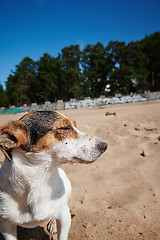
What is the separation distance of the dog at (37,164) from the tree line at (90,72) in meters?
41.2

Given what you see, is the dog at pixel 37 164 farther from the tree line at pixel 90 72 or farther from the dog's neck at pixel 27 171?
the tree line at pixel 90 72

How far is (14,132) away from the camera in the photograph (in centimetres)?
126

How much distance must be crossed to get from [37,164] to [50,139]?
0.93 feet

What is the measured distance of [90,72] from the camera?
45.8 metres

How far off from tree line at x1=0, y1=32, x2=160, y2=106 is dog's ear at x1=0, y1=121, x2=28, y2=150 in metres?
41.3

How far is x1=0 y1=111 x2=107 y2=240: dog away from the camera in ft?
4.39

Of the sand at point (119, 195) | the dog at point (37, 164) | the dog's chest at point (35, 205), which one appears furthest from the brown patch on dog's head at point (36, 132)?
the sand at point (119, 195)

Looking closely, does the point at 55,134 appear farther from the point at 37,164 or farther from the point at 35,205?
the point at 35,205

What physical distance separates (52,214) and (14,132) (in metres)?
1.05

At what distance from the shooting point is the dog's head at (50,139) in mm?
1271

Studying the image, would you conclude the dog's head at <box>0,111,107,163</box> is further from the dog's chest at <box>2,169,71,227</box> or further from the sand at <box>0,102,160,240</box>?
the sand at <box>0,102,160,240</box>

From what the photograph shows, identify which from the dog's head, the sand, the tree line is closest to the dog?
the dog's head

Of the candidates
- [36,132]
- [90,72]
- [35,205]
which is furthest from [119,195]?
[90,72]

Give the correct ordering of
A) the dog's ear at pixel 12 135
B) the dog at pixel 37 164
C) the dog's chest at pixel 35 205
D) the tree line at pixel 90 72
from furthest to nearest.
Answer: the tree line at pixel 90 72 → the dog's chest at pixel 35 205 → the dog at pixel 37 164 → the dog's ear at pixel 12 135
